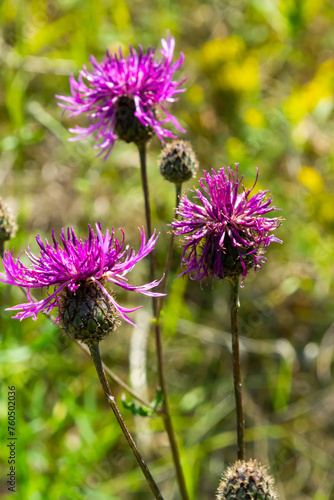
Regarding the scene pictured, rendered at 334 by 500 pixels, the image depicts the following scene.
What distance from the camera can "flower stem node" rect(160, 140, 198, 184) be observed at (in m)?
2.67

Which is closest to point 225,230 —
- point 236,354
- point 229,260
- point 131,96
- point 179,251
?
point 229,260

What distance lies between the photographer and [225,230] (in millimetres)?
2037

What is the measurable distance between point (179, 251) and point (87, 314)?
2.74 metres

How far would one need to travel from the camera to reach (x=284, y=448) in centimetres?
411

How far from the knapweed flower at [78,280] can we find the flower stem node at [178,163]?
710 mm

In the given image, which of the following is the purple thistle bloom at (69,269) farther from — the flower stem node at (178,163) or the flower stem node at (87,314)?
the flower stem node at (178,163)

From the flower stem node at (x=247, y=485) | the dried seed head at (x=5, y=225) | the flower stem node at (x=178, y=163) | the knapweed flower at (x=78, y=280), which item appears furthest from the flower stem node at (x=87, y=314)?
the flower stem node at (x=178, y=163)

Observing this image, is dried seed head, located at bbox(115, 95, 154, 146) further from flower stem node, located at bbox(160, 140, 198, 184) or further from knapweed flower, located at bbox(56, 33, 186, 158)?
flower stem node, located at bbox(160, 140, 198, 184)

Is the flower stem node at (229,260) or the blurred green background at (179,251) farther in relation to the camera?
the blurred green background at (179,251)

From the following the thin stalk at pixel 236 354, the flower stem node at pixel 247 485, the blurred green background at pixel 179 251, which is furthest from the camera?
the blurred green background at pixel 179 251

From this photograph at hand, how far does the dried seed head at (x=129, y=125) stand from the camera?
266cm

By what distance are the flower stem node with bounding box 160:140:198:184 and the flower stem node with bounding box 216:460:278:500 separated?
1.31m

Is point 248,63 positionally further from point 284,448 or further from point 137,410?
point 137,410

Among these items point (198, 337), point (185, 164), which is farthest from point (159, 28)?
point (185, 164)
